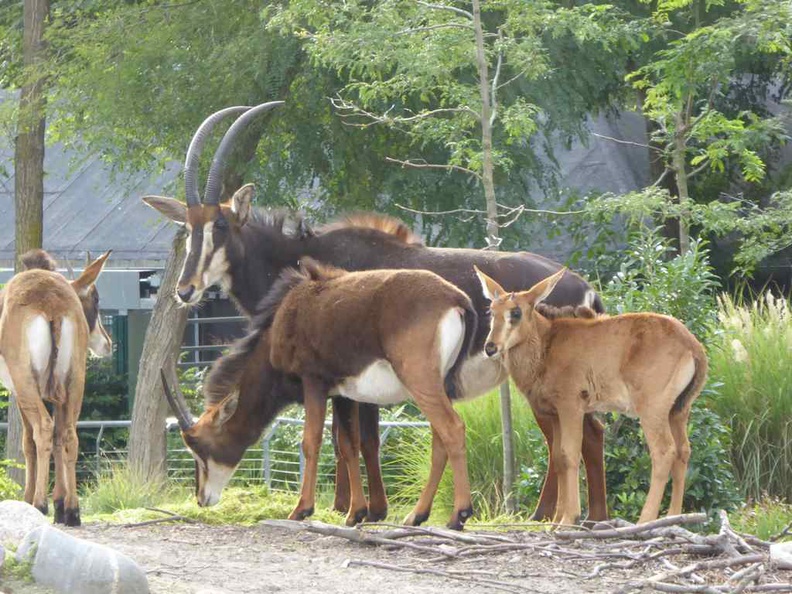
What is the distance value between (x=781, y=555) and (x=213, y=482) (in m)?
3.93

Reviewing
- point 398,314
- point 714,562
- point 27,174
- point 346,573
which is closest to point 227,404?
point 398,314

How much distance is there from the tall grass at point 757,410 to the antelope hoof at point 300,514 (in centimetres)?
407

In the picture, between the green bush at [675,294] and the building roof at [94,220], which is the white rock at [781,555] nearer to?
the green bush at [675,294]

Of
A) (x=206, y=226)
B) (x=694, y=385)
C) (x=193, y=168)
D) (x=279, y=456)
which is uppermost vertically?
(x=193, y=168)

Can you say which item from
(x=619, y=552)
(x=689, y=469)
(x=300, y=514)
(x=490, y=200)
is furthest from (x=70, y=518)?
(x=689, y=469)

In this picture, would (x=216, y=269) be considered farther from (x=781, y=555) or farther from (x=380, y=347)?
(x=781, y=555)

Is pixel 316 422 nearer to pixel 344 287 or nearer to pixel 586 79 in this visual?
pixel 344 287

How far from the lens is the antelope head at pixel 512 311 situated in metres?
8.18

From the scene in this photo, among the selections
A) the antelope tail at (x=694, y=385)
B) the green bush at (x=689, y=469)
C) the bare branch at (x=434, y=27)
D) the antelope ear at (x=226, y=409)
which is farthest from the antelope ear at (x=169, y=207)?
the antelope tail at (x=694, y=385)

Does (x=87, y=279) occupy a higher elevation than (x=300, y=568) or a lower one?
higher

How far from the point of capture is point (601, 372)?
8406mm

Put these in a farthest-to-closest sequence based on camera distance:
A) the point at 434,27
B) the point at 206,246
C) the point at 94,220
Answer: the point at 94,220 < the point at 434,27 < the point at 206,246

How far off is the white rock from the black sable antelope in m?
1.90

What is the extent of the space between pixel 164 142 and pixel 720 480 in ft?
26.0
